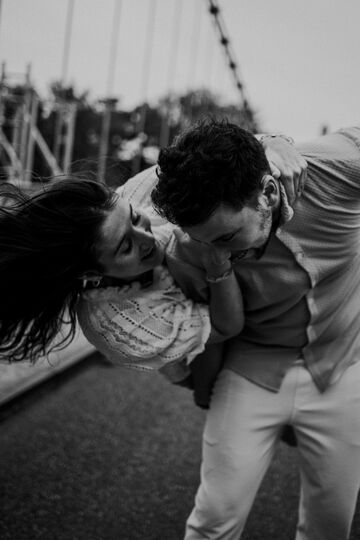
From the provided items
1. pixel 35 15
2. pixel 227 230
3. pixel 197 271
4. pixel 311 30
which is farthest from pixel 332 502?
pixel 311 30

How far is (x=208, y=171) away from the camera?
1.45 metres

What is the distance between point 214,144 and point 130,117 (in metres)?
30.8

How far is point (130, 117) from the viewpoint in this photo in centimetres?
3147

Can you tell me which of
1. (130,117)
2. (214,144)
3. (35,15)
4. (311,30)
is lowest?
(130,117)

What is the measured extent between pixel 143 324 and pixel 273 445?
55 cm

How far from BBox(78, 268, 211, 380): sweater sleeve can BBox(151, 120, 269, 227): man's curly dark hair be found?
0.37 m

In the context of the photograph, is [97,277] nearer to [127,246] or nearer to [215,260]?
[127,246]

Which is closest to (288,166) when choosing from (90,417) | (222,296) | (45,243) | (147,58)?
(222,296)

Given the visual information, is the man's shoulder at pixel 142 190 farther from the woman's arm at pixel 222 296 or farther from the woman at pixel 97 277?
the woman's arm at pixel 222 296

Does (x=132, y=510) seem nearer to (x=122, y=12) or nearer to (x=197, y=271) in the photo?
(x=197, y=271)

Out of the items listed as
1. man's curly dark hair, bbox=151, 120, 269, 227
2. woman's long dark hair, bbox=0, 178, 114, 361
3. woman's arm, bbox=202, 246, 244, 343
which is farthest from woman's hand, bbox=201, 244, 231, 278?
woman's long dark hair, bbox=0, 178, 114, 361

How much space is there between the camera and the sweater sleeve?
1.78 m

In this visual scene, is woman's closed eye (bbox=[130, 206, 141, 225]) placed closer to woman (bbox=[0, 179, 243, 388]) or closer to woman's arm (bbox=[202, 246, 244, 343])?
woman (bbox=[0, 179, 243, 388])

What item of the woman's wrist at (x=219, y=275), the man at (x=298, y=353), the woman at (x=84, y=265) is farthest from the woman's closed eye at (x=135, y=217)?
the woman's wrist at (x=219, y=275)
